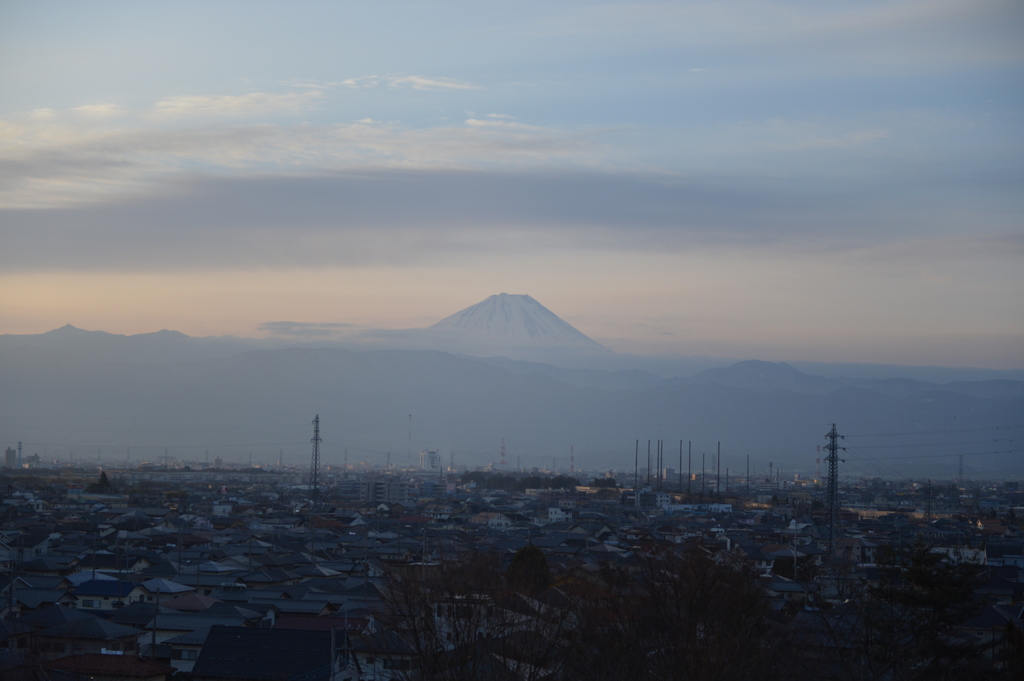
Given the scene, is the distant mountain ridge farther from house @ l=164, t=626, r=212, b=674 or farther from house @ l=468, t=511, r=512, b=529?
house @ l=164, t=626, r=212, b=674

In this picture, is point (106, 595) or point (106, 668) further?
point (106, 595)

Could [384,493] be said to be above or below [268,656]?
below

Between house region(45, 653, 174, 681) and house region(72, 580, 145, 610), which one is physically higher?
house region(45, 653, 174, 681)

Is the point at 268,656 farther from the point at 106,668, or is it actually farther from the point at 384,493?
the point at 384,493

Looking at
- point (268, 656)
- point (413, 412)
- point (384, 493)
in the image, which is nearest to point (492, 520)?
point (384, 493)

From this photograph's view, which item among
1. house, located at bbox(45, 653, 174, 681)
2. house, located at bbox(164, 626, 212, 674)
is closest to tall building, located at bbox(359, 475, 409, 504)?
house, located at bbox(164, 626, 212, 674)

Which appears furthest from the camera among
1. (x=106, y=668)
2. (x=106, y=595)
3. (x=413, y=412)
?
(x=413, y=412)

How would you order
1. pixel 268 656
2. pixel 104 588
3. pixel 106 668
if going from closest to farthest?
pixel 106 668
pixel 268 656
pixel 104 588

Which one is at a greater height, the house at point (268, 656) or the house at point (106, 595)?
the house at point (268, 656)

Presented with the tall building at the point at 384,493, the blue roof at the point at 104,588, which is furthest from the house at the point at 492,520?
the blue roof at the point at 104,588

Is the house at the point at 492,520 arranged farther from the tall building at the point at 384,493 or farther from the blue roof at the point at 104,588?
the blue roof at the point at 104,588

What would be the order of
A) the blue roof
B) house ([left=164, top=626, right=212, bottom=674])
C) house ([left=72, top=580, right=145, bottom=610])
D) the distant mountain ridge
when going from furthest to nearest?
the distant mountain ridge < the blue roof < house ([left=72, top=580, right=145, bottom=610]) < house ([left=164, top=626, right=212, bottom=674])

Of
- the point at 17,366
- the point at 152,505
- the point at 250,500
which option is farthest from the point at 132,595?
the point at 17,366

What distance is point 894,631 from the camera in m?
10.7
